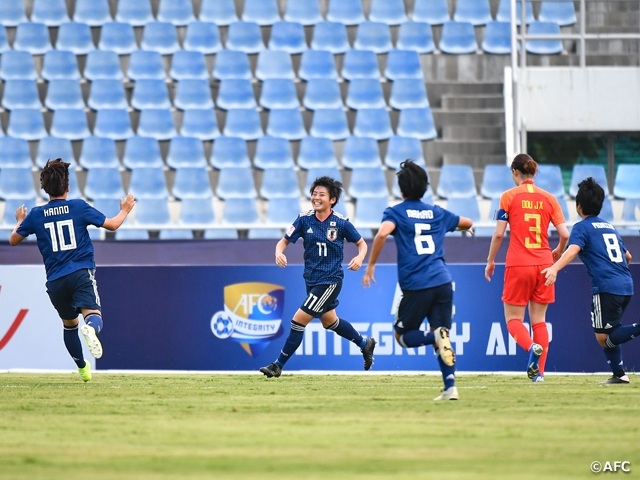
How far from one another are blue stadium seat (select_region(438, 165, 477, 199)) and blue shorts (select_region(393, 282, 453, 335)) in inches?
307

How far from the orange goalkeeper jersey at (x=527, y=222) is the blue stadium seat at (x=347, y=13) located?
9.25m

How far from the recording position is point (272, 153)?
52.4ft

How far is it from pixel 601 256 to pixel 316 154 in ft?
24.3

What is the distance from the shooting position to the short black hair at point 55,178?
29.0ft

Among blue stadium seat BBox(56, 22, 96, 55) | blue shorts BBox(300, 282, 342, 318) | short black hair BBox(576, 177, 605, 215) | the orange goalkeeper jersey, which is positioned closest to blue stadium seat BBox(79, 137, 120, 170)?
blue stadium seat BBox(56, 22, 96, 55)

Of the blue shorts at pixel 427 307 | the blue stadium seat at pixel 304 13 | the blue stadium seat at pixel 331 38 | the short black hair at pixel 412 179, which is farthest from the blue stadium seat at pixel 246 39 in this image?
the blue shorts at pixel 427 307

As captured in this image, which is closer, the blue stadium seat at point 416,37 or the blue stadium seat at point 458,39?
the blue stadium seat at point 458,39

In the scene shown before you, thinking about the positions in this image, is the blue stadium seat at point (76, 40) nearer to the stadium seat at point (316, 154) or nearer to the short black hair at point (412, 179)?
the stadium seat at point (316, 154)

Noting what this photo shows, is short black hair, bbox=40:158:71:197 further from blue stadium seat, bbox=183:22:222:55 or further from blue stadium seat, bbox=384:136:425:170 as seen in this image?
blue stadium seat, bbox=183:22:222:55

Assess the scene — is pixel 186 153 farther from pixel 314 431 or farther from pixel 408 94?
pixel 314 431

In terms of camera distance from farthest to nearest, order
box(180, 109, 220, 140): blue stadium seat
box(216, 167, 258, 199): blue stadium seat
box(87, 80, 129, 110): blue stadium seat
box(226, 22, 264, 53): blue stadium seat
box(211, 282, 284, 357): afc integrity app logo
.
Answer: box(226, 22, 264, 53): blue stadium seat < box(87, 80, 129, 110): blue stadium seat < box(180, 109, 220, 140): blue stadium seat < box(216, 167, 258, 199): blue stadium seat < box(211, 282, 284, 357): afc integrity app logo

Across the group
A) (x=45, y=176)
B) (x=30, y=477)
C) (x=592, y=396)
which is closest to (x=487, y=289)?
(x=592, y=396)

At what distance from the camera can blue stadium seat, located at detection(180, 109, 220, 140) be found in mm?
16500
